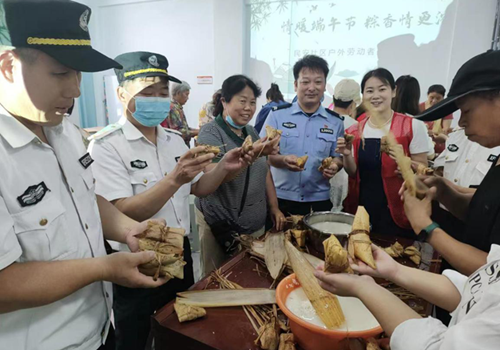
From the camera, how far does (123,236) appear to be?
1.36 m

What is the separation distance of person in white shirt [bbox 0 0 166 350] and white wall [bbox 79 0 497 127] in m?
5.48

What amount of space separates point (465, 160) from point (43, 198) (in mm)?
2530

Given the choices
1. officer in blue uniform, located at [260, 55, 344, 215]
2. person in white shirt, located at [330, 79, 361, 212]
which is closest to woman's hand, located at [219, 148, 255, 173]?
officer in blue uniform, located at [260, 55, 344, 215]

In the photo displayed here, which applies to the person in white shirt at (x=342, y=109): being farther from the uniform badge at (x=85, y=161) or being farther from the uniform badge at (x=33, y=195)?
the uniform badge at (x=33, y=195)

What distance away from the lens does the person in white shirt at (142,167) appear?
158 centimetres

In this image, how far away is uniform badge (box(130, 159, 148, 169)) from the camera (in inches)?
65.4

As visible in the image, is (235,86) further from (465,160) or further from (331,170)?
(465,160)

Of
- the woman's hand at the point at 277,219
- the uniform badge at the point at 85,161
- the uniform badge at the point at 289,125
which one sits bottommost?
the woman's hand at the point at 277,219

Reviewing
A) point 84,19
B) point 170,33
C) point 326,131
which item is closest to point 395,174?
point 326,131

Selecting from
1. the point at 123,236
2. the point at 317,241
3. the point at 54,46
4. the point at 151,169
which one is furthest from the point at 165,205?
the point at 54,46

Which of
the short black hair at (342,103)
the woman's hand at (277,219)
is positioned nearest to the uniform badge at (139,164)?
the woman's hand at (277,219)

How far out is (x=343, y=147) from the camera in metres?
2.52

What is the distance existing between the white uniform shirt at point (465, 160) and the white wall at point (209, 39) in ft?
10.9

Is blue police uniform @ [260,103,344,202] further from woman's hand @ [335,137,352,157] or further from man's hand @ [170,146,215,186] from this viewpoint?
man's hand @ [170,146,215,186]
